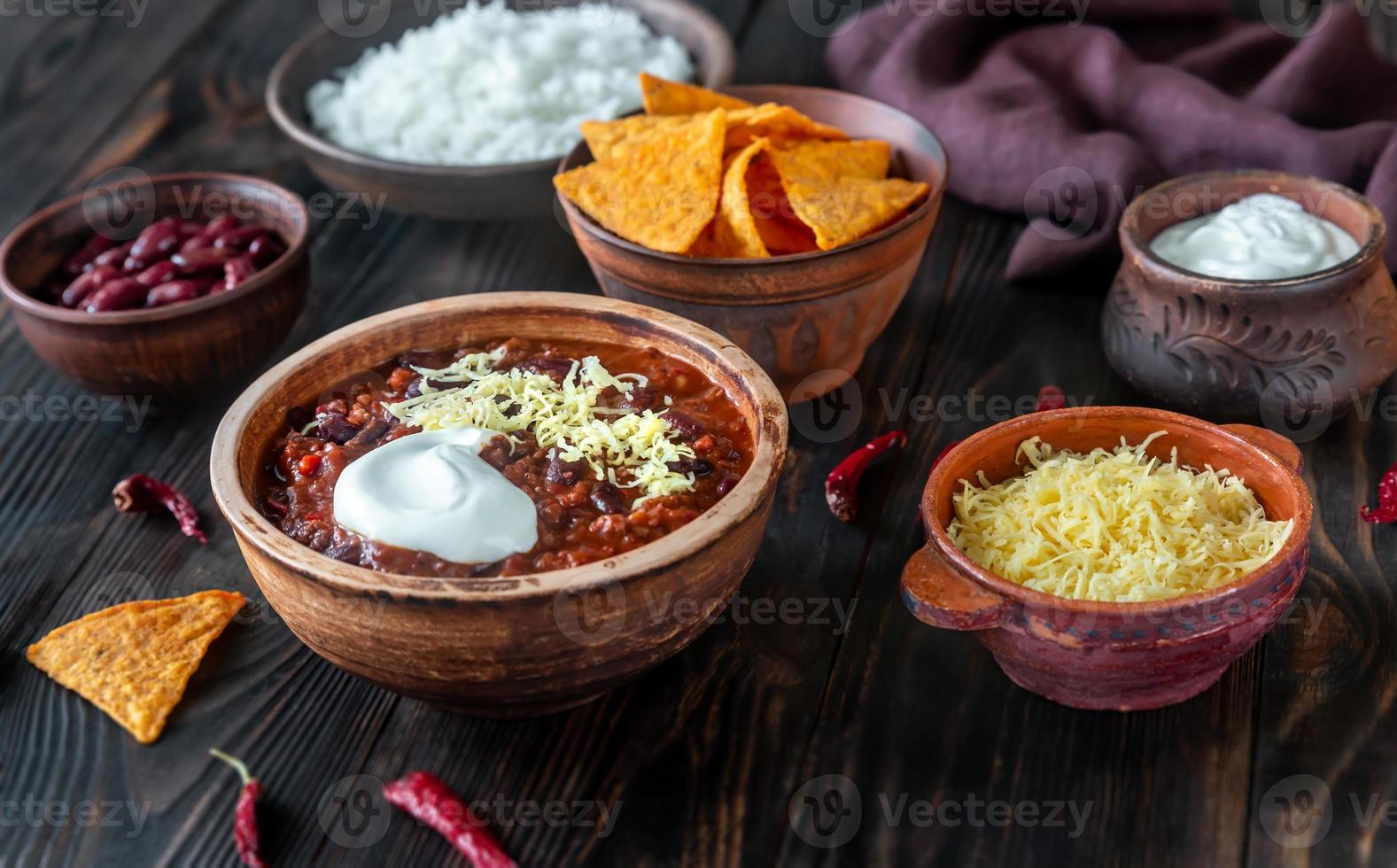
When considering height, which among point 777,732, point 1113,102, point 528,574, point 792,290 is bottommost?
point 777,732

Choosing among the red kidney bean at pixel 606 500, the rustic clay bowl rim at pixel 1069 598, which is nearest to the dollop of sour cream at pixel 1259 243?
the rustic clay bowl rim at pixel 1069 598

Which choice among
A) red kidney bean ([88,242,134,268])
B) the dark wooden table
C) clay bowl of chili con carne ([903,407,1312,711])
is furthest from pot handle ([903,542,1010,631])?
red kidney bean ([88,242,134,268])

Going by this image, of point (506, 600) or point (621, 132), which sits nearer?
point (506, 600)

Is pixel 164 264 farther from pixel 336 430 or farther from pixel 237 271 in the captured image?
pixel 336 430

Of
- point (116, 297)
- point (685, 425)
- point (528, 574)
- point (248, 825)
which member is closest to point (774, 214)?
point (685, 425)

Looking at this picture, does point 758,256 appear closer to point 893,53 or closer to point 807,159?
point 807,159

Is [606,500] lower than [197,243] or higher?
higher

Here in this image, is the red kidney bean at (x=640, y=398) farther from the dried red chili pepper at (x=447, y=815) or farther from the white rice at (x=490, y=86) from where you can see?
the white rice at (x=490, y=86)

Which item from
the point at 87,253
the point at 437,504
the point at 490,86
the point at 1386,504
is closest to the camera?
the point at 437,504
